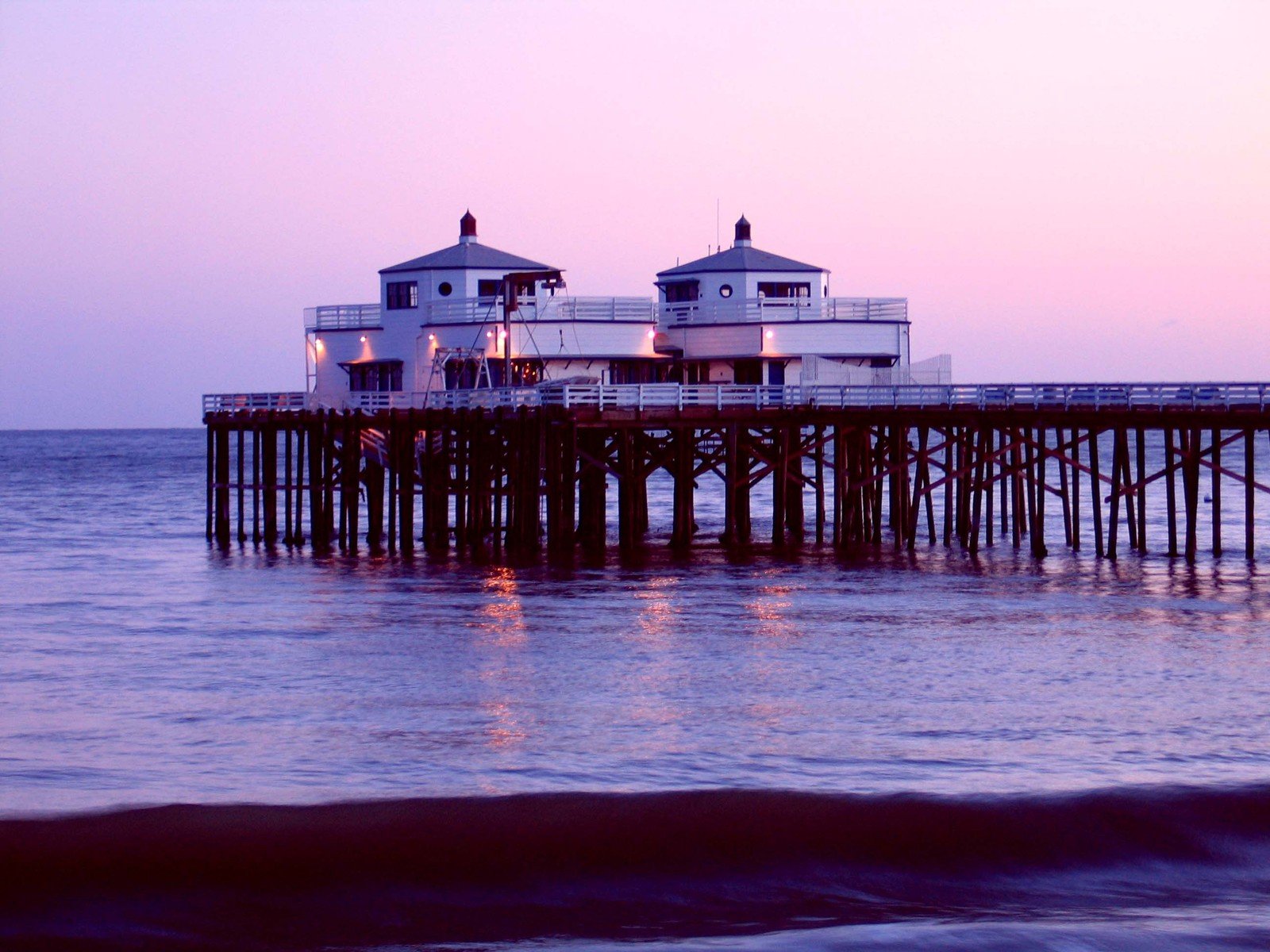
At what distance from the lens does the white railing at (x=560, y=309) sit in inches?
1633

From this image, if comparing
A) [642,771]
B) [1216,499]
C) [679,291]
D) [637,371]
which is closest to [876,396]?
[1216,499]

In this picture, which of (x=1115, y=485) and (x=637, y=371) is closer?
(x=1115, y=485)

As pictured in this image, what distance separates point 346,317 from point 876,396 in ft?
49.3

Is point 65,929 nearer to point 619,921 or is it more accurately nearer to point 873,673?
point 619,921

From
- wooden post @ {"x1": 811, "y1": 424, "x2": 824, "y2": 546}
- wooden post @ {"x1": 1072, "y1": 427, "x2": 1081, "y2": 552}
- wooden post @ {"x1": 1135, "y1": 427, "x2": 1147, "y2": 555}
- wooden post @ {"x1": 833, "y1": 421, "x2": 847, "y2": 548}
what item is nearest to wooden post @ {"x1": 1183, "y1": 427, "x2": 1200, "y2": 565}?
wooden post @ {"x1": 1135, "y1": 427, "x2": 1147, "y2": 555}

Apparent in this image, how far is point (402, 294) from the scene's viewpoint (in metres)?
43.7

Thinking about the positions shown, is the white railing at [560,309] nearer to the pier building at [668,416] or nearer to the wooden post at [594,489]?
the pier building at [668,416]

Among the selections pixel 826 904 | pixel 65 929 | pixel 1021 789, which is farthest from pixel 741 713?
pixel 65 929

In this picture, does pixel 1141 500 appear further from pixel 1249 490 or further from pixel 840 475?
pixel 840 475

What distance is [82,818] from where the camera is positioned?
14039 mm

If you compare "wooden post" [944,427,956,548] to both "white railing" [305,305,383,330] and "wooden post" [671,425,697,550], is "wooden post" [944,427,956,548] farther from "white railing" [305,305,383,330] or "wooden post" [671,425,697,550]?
"white railing" [305,305,383,330]

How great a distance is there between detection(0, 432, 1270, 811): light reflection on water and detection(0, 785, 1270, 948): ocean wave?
2.61 ft

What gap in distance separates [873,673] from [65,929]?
11.6 meters

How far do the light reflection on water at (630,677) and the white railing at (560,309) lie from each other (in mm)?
8230
